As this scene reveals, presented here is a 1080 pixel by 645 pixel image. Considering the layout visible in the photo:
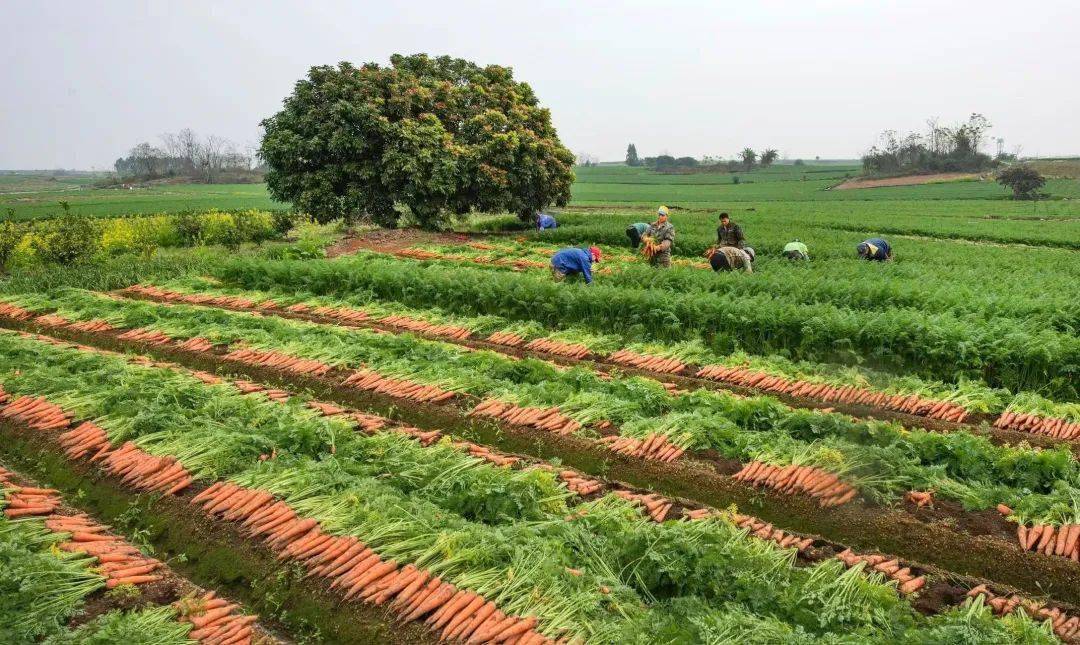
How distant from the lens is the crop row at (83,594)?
13.8ft

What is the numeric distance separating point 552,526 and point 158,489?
A: 3.58 meters

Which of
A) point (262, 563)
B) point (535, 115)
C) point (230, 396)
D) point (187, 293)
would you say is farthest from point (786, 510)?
point (535, 115)

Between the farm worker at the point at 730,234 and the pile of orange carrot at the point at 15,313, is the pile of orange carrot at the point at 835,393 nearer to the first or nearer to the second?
the farm worker at the point at 730,234

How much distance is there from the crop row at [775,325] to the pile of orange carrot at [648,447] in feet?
12.9

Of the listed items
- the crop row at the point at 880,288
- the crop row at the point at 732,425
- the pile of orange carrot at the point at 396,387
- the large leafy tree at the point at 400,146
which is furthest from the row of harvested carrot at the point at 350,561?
the large leafy tree at the point at 400,146

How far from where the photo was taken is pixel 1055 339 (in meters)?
9.03

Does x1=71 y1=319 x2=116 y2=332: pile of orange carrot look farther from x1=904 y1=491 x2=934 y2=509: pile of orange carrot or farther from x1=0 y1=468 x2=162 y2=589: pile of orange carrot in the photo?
x1=904 y1=491 x2=934 y2=509: pile of orange carrot

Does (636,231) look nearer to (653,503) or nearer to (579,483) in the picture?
(579,483)

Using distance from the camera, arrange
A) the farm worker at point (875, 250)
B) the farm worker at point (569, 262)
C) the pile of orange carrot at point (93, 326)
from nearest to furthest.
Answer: the pile of orange carrot at point (93, 326) < the farm worker at point (569, 262) < the farm worker at point (875, 250)

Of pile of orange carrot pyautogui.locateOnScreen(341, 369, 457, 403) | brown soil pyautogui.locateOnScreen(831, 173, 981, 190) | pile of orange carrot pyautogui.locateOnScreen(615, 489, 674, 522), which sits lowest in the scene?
pile of orange carrot pyautogui.locateOnScreen(615, 489, 674, 522)

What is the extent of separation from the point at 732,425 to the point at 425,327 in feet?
22.0

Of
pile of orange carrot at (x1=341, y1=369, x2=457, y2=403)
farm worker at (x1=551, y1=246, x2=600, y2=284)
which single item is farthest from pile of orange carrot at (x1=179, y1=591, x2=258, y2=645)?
farm worker at (x1=551, y1=246, x2=600, y2=284)

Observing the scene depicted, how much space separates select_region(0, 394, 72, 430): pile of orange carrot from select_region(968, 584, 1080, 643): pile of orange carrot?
8352 millimetres

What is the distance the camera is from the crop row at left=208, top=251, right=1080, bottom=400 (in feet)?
29.9
